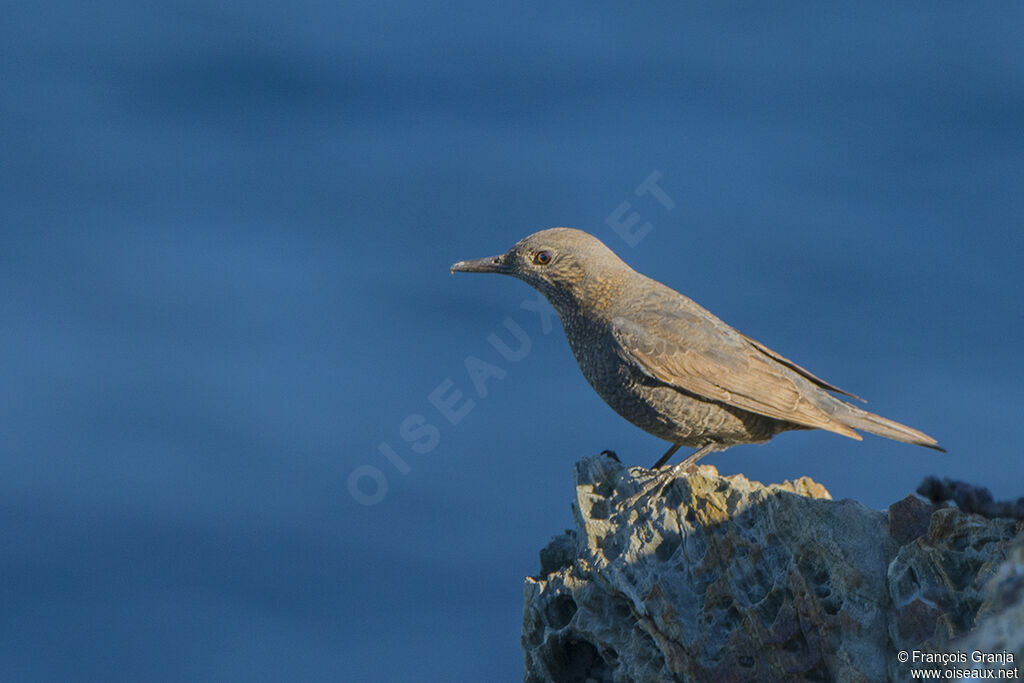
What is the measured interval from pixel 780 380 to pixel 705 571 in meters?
2.40

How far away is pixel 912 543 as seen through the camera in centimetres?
735

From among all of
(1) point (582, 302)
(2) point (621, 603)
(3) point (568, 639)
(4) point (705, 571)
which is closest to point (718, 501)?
(4) point (705, 571)

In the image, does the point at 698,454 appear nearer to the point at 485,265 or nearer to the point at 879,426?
the point at 879,426

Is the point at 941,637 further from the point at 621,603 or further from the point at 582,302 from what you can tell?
the point at 582,302

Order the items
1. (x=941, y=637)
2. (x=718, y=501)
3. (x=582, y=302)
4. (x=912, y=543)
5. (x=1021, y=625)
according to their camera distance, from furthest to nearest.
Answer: (x=582, y=302), (x=718, y=501), (x=912, y=543), (x=941, y=637), (x=1021, y=625)

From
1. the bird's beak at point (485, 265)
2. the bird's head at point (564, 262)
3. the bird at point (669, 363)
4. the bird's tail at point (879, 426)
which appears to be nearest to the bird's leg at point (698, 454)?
the bird at point (669, 363)

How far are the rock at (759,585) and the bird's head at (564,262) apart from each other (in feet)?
6.67

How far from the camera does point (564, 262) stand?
979 centimetres

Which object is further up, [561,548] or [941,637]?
[561,548]

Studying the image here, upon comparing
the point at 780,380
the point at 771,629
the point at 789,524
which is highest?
the point at 780,380

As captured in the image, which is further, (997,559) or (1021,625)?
(997,559)

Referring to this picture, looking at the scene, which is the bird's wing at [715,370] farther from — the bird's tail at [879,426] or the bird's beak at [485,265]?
the bird's beak at [485,265]

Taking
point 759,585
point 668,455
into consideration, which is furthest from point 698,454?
point 759,585

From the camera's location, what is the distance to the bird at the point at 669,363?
9.32m
